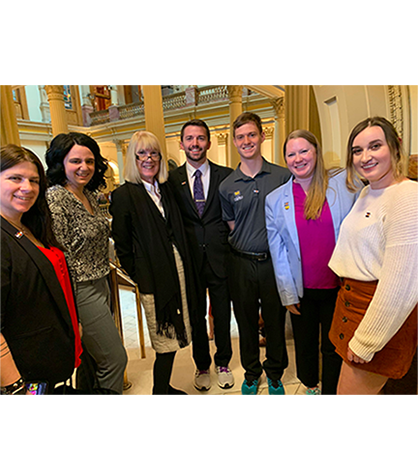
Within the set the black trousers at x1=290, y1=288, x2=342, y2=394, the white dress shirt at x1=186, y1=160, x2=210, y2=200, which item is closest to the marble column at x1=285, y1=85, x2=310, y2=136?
the white dress shirt at x1=186, y1=160, x2=210, y2=200

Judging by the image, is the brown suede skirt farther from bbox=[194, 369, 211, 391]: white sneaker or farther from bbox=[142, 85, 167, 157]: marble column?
bbox=[142, 85, 167, 157]: marble column

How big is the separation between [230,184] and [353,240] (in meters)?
0.79

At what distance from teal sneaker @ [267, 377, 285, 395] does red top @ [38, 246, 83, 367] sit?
121 cm

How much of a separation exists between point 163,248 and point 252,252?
1.82 ft

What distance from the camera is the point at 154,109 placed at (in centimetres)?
250

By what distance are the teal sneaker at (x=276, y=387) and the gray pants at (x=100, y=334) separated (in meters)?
0.96

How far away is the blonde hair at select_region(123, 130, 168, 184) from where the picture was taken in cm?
135

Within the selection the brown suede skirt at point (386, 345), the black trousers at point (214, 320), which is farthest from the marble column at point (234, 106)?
the brown suede skirt at point (386, 345)

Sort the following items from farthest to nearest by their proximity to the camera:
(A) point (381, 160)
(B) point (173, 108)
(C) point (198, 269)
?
1. (B) point (173, 108)
2. (C) point (198, 269)
3. (A) point (381, 160)

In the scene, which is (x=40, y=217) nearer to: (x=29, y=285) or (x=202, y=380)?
(x=29, y=285)

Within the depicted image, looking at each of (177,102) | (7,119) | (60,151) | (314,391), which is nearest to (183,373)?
(314,391)

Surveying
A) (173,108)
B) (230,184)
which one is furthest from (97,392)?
(173,108)

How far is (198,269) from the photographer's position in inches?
65.6

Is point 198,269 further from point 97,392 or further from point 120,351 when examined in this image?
point 97,392
